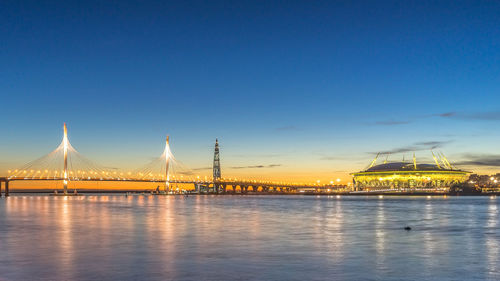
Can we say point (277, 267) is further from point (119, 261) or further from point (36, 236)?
point (36, 236)

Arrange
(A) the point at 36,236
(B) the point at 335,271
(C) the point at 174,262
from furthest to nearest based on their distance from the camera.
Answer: (A) the point at 36,236 → (C) the point at 174,262 → (B) the point at 335,271

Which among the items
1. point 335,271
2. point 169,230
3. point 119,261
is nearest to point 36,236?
point 169,230

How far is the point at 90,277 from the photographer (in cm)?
1584

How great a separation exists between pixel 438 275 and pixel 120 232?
69.4 ft

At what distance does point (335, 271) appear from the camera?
56.3 feet

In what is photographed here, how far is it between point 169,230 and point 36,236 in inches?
320

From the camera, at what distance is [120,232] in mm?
32094

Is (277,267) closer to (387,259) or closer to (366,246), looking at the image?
(387,259)

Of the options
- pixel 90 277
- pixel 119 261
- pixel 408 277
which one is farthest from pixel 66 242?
pixel 408 277

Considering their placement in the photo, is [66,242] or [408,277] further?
[66,242]

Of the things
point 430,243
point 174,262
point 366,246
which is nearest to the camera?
point 174,262

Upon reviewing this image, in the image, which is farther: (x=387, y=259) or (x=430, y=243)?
(x=430, y=243)

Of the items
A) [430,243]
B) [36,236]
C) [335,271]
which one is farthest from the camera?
[36,236]

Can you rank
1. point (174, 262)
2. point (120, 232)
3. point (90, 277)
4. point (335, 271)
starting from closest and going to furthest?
1. point (90, 277)
2. point (335, 271)
3. point (174, 262)
4. point (120, 232)
